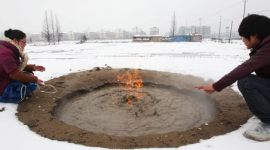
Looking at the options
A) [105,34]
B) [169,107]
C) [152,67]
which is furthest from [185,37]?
[105,34]

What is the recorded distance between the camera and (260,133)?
7.79 ft

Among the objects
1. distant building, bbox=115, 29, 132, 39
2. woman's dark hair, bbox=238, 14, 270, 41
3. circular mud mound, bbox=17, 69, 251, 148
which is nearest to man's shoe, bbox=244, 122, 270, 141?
circular mud mound, bbox=17, 69, 251, 148

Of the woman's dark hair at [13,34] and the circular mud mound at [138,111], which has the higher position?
the woman's dark hair at [13,34]

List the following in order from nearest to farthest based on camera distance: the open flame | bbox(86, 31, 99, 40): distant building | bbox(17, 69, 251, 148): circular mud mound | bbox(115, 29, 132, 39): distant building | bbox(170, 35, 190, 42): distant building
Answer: bbox(17, 69, 251, 148): circular mud mound
the open flame
bbox(170, 35, 190, 42): distant building
bbox(86, 31, 99, 40): distant building
bbox(115, 29, 132, 39): distant building

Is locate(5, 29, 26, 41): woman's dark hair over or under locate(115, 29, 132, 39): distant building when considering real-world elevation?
under

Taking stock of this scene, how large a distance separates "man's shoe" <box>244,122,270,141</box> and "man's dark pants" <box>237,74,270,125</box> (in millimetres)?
89

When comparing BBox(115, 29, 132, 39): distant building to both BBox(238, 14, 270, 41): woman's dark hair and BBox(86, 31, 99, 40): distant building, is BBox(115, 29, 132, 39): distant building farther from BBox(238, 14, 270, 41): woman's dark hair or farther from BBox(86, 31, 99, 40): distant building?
BBox(238, 14, 270, 41): woman's dark hair

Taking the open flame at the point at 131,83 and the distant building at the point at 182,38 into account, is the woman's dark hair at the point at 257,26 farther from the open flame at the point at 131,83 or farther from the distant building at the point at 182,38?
the distant building at the point at 182,38

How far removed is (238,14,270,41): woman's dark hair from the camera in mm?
2291

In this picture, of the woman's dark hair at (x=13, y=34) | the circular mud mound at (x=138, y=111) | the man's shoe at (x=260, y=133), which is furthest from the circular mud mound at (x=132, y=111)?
the woman's dark hair at (x=13, y=34)

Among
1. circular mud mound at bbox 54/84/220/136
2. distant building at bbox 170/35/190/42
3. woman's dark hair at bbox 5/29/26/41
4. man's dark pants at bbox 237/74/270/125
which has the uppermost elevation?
distant building at bbox 170/35/190/42

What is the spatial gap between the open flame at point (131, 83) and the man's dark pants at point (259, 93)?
3267 mm

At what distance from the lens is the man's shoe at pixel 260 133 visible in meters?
2.35

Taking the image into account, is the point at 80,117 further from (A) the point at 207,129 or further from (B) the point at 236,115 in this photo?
(B) the point at 236,115
